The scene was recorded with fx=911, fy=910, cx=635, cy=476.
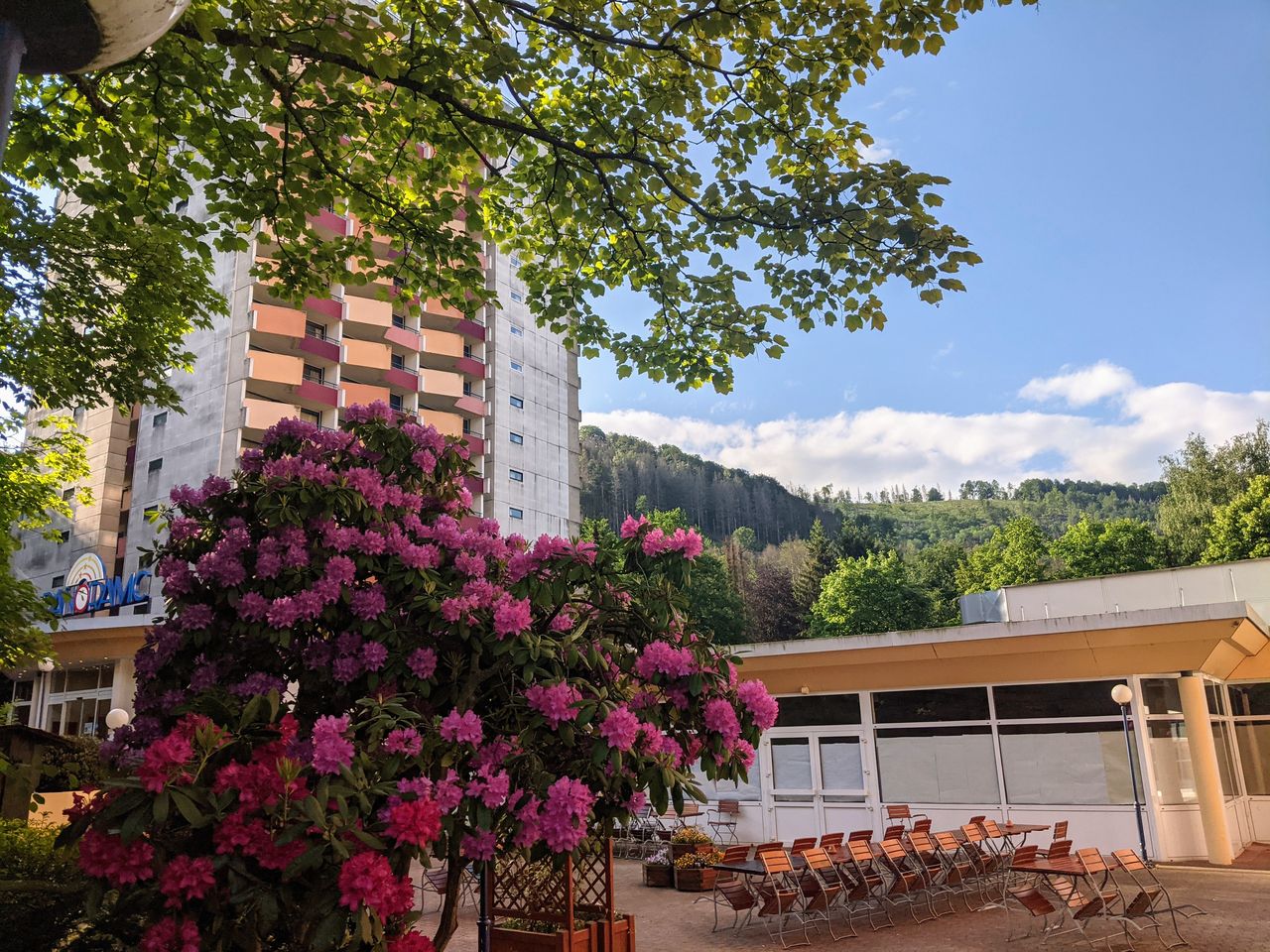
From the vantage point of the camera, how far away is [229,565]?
14.6 feet

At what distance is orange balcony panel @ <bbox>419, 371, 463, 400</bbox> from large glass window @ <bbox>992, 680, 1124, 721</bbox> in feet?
100

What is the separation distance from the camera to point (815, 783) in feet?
52.3

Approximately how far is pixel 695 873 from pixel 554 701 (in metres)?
10.8

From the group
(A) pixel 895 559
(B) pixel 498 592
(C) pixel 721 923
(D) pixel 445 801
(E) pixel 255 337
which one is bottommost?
(C) pixel 721 923

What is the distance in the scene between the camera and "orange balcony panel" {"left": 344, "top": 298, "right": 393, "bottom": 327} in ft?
124

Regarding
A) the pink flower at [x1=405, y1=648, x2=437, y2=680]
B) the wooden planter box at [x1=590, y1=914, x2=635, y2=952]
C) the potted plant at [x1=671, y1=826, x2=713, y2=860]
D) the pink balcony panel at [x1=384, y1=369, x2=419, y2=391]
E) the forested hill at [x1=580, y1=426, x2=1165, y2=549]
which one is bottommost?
the wooden planter box at [x1=590, y1=914, x2=635, y2=952]

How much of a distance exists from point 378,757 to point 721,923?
885 cm

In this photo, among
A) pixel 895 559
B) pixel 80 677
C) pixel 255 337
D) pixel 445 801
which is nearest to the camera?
pixel 445 801

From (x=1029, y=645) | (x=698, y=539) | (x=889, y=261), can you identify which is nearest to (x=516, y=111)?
(x=889, y=261)

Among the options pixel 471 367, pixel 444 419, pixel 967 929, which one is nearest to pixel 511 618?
pixel 967 929

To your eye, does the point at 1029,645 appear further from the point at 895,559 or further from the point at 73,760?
the point at 895,559

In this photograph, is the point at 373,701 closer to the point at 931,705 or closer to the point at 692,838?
the point at 692,838

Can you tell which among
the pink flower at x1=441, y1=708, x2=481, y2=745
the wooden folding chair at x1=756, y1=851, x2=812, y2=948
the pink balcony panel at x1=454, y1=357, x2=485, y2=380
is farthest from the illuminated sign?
the pink flower at x1=441, y1=708, x2=481, y2=745

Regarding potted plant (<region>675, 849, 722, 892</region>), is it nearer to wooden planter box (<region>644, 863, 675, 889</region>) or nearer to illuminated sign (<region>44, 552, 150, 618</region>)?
wooden planter box (<region>644, 863, 675, 889</region>)
